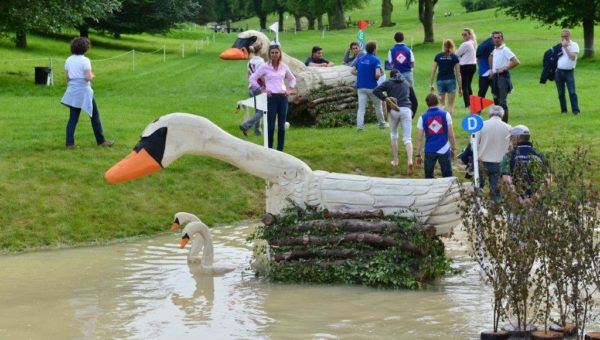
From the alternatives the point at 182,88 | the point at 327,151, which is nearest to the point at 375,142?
the point at 327,151

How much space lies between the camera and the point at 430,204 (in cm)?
1265

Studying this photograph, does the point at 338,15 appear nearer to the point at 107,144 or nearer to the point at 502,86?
the point at 502,86

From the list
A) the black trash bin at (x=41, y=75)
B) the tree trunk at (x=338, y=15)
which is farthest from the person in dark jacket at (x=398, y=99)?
the tree trunk at (x=338, y=15)

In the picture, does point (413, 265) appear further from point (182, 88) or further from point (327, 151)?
point (182, 88)

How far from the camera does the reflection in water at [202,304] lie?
1044 centimetres

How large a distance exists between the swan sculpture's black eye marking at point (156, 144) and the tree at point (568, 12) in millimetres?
33522

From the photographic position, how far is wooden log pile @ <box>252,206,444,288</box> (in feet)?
40.9

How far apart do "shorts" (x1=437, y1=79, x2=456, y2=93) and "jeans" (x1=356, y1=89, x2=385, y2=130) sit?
138 cm

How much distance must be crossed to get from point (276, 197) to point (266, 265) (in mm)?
836

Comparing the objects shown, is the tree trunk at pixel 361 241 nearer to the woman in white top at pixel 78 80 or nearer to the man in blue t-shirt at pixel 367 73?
the woman in white top at pixel 78 80

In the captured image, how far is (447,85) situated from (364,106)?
1.92 m

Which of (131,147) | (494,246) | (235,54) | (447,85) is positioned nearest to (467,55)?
(447,85)

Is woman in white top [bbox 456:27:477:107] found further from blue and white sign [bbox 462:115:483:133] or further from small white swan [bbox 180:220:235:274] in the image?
small white swan [bbox 180:220:235:274]

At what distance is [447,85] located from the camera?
22625 mm
